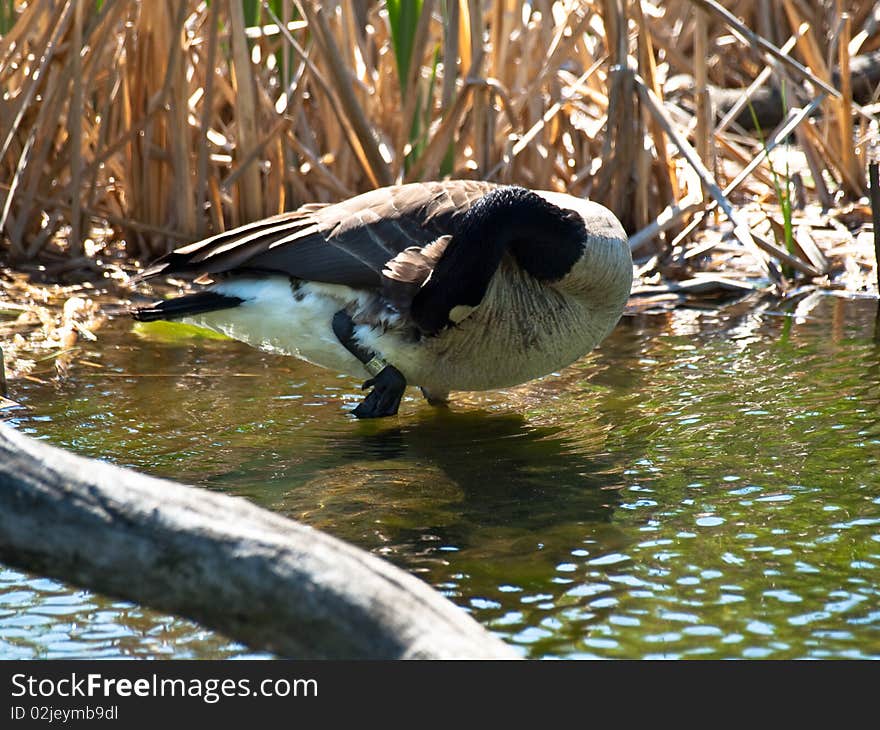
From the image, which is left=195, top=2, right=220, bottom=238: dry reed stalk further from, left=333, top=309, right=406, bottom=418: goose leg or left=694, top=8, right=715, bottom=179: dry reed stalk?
left=694, top=8, right=715, bottom=179: dry reed stalk

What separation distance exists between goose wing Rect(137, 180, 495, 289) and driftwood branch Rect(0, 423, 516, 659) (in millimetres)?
2994

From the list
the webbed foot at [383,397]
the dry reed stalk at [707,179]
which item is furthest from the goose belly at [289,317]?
the dry reed stalk at [707,179]

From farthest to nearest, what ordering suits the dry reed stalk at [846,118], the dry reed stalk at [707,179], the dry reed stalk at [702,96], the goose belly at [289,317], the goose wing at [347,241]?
1. the dry reed stalk at [846,118]
2. the dry reed stalk at [702,96]
3. the dry reed stalk at [707,179]
4. the goose belly at [289,317]
5. the goose wing at [347,241]

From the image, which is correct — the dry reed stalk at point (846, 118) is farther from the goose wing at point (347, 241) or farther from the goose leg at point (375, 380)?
the goose leg at point (375, 380)

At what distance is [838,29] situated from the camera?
8.35 m

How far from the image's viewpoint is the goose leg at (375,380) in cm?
517

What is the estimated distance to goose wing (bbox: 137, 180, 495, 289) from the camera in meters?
5.13

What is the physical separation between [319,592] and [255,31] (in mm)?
5781

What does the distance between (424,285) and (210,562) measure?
291 cm

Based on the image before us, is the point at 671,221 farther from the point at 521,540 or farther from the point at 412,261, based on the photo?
the point at 521,540

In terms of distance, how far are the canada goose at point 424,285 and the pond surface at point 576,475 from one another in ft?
0.96

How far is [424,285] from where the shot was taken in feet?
16.0

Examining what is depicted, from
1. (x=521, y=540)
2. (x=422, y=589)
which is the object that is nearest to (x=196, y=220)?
(x=521, y=540)

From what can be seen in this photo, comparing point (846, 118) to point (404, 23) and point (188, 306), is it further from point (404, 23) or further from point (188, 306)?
point (188, 306)
